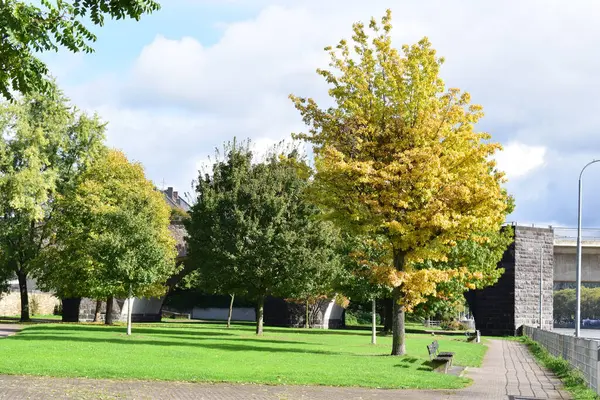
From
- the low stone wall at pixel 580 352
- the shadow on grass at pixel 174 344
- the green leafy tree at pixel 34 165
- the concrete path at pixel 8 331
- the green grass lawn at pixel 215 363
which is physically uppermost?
the green leafy tree at pixel 34 165

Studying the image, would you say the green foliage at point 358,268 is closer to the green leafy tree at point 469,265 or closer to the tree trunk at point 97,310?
the green leafy tree at point 469,265

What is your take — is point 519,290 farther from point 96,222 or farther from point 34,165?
point 34,165

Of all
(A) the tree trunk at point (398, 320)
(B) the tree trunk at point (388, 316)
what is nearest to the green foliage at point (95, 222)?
(B) the tree trunk at point (388, 316)

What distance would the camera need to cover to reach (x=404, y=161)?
96.7ft

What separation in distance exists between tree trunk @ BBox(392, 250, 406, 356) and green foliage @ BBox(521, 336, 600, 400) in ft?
17.0

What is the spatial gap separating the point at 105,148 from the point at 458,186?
1403 inches

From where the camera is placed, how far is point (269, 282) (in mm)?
45812

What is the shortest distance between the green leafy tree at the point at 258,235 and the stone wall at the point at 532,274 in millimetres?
21199

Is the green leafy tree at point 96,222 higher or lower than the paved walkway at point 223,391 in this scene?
higher

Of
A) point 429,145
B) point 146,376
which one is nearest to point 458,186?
point 429,145

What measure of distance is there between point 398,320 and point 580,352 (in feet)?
29.5

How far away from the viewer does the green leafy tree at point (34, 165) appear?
51.3 meters

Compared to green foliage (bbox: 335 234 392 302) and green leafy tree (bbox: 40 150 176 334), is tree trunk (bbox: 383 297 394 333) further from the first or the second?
green leafy tree (bbox: 40 150 176 334)

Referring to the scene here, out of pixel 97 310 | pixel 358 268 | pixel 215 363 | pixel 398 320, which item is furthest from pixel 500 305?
pixel 215 363
